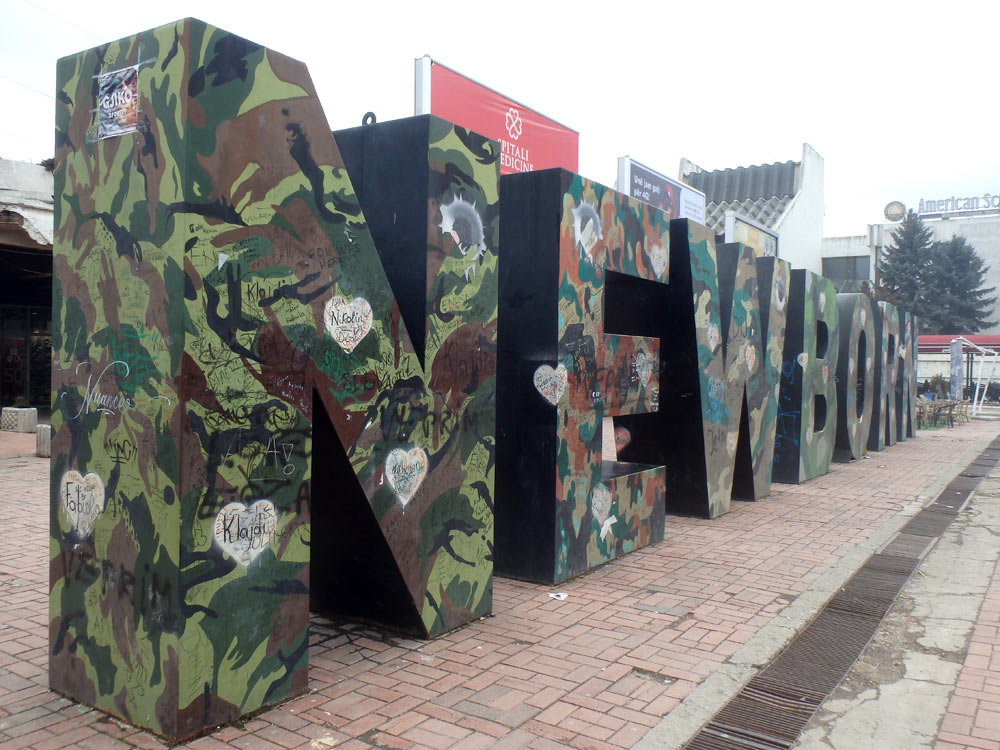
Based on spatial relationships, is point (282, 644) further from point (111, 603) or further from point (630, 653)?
point (630, 653)

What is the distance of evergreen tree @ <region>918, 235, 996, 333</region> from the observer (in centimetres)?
4838

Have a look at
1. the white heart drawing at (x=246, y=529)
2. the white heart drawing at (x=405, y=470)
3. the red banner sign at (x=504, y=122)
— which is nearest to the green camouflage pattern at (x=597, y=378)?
the red banner sign at (x=504, y=122)

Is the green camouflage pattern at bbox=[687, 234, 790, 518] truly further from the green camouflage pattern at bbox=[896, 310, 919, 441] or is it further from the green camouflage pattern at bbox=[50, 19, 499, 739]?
the green camouflage pattern at bbox=[896, 310, 919, 441]

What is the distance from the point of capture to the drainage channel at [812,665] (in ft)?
12.6

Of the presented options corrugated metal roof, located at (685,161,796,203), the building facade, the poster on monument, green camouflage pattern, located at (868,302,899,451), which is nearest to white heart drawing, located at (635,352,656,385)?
the poster on monument

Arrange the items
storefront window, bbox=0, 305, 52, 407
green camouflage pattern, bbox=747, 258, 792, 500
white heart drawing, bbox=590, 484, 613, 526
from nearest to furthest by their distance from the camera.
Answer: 1. white heart drawing, bbox=590, 484, 613, 526
2. green camouflage pattern, bbox=747, 258, 792, 500
3. storefront window, bbox=0, 305, 52, 407

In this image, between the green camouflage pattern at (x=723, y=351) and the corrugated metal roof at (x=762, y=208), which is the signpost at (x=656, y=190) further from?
the corrugated metal roof at (x=762, y=208)

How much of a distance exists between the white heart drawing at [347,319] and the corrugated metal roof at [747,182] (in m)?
17.1

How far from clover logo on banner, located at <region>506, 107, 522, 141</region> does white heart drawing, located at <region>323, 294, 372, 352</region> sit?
16.0 feet

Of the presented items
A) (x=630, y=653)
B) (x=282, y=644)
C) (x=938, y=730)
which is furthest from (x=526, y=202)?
(x=938, y=730)

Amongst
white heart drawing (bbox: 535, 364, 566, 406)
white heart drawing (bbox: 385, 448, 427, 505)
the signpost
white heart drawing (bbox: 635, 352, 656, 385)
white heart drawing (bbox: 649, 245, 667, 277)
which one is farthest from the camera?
the signpost

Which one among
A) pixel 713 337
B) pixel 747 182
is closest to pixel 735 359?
pixel 713 337

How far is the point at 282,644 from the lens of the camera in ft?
12.7

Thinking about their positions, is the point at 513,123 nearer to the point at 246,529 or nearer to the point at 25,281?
the point at 246,529
